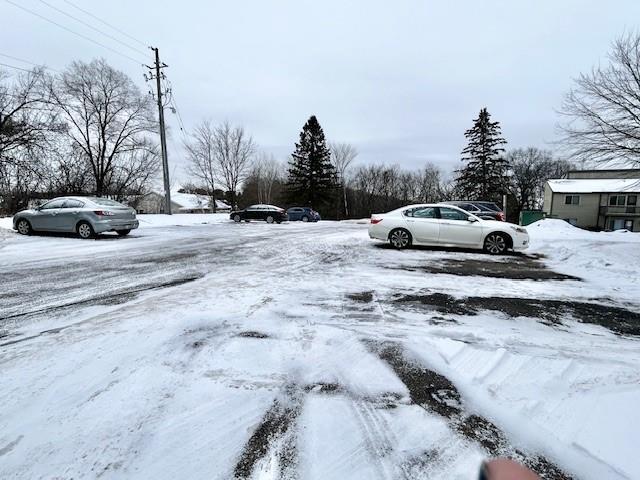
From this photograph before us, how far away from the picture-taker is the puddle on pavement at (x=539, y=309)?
4148mm

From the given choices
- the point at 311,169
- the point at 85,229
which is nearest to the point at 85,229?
the point at 85,229

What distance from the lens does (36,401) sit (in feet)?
7.70

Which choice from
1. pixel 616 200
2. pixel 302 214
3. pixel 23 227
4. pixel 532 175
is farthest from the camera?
pixel 532 175

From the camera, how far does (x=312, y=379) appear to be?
2680 millimetres

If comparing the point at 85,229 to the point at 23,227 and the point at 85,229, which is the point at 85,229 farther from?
the point at 23,227

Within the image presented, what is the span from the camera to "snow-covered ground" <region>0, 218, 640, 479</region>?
1.89m

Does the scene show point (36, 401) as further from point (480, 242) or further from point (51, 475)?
point (480, 242)

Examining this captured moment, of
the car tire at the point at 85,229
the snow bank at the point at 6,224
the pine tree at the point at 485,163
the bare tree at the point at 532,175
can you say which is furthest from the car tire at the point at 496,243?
the bare tree at the point at 532,175

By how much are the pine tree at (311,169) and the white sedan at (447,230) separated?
3941 centimetres

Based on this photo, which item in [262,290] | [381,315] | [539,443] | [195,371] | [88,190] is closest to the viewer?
[539,443]

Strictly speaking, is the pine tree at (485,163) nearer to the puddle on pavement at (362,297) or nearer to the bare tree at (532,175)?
the bare tree at (532,175)

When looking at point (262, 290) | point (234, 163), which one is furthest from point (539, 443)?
point (234, 163)

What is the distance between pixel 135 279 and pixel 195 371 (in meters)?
3.93

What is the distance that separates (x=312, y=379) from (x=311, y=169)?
47843 millimetres
